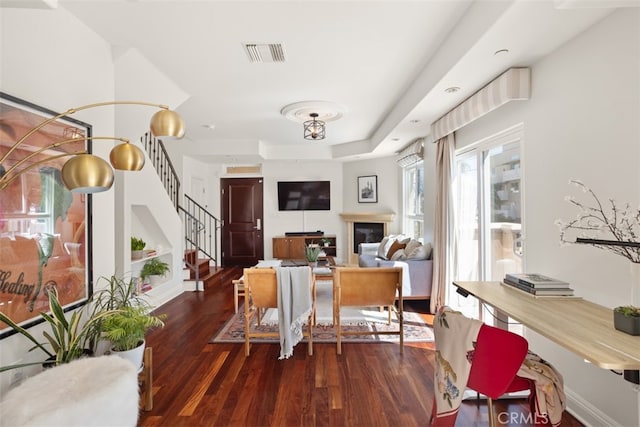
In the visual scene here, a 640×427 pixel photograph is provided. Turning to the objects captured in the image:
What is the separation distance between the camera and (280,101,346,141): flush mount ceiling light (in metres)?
3.97

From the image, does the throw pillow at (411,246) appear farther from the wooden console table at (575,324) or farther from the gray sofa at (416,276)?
the wooden console table at (575,324)

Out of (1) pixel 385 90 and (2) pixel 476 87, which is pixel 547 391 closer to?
(2) pixel 476 87

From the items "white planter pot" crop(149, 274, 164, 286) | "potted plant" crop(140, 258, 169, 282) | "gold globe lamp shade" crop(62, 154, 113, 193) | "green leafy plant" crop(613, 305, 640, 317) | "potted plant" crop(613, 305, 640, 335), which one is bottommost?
"white planter pot" crop(149, 274, 164, 286)

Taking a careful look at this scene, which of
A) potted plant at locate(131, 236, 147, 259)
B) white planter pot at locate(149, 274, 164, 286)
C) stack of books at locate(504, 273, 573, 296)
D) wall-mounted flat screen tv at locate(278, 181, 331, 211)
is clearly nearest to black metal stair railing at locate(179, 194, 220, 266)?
wall-mounted flat screen tv at locate(278, 181, 331, 211)

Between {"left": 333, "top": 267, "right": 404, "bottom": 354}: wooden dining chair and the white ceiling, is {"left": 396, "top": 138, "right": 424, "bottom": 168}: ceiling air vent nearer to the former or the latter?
the white ceiling

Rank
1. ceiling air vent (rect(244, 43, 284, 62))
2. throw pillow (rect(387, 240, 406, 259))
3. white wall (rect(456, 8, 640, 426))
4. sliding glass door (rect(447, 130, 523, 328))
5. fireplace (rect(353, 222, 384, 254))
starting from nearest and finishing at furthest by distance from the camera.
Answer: white wall (rect(456, 8, 640, 426)), ceiling air vent (rect(244, 43, 284, 62)), sliding glass door (rect(447, 130, 523, 328)), throw pillow (rect(387, 240, 406, 259)), fireplace (rect(353, 222, 384, 254))

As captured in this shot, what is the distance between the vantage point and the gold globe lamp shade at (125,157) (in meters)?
1.63

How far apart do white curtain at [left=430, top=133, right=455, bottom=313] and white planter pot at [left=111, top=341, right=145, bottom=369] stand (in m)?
3.29

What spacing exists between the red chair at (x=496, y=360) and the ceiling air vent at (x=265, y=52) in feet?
7.99

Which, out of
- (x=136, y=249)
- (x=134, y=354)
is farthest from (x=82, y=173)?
(x=136, y=249)

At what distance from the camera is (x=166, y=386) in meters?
2.44

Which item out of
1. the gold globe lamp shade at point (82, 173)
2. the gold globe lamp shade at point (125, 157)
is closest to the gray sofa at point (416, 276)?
the gold globe lamp shade at point (125, 157)

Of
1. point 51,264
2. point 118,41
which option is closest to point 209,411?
point 51,264

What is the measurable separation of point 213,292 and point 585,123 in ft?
16.3
